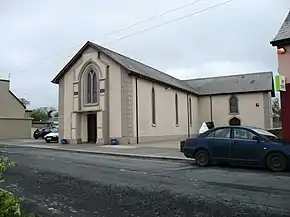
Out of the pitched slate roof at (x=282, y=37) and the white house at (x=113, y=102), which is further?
the white house at (x=113, y=102)

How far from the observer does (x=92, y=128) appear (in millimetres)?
31000

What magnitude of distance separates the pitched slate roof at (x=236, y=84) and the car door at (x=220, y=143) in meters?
30.0

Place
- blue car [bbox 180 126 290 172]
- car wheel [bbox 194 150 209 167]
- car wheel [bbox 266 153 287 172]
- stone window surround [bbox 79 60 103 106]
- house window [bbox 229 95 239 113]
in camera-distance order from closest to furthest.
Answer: car wheel [bbox 266 153 287 172] → blue car [bbox 180 126 290 172] → car wheel [bbox 194 150 209 167] → stone window surround [bbox 79 60 103 106] → house window [bbox 229 95 239 113]

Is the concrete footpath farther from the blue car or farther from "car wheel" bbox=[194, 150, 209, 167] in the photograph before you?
the blue car

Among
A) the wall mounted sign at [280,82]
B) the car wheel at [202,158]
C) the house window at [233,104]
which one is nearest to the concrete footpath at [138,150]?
the car wheel at [202,158]

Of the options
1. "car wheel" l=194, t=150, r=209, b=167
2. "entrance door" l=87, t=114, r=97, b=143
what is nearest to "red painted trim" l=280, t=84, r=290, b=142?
"car wheel" l=194, t=150, r=209, b=167

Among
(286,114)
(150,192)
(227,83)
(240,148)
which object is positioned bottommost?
(150,192)

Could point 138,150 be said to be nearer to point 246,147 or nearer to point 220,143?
point 220,143

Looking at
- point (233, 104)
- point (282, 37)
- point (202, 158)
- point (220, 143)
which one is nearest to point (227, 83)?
point (233, 104)

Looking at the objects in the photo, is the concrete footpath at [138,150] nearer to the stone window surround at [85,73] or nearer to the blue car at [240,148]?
the blue car at [240,148]

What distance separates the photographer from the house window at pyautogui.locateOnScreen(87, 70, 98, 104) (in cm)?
3004

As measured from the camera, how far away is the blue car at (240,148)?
1180 centimetres

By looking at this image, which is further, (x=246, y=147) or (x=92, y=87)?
(x=92, y=87)

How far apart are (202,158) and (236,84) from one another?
1324 inches
